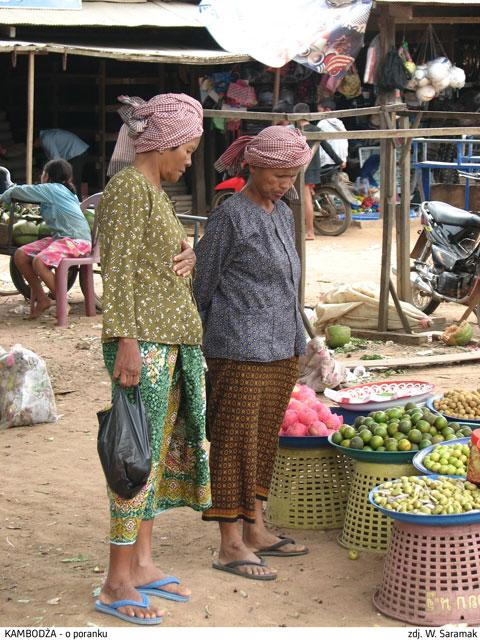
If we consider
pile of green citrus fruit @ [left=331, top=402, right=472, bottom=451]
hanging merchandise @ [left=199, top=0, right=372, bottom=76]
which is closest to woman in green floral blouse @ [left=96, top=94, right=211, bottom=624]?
pile of green citrus fruit @ [left=331, top=402, right=472, bottom=451]

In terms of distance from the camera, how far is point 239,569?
4.33 meters

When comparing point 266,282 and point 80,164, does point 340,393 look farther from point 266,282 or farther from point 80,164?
point 80,164

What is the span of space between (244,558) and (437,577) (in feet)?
2.72

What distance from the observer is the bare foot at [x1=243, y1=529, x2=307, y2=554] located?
4.55m

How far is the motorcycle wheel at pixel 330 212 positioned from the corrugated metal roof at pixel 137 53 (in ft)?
6.71

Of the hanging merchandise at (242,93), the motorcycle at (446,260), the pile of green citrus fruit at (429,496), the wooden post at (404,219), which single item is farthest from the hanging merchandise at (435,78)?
the pile of green citrus fruit at (429,496)

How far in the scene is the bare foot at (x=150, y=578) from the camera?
13.1ft

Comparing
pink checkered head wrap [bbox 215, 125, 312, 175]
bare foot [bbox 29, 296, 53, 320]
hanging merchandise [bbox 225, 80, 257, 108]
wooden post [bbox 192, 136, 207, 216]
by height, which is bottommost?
bare foot [bbox 29, 296, 53, 320]

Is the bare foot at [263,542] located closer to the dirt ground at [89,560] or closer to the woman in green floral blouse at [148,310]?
the dirt ground at [89,560]

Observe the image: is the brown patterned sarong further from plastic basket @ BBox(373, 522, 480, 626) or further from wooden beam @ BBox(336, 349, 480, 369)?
wooden beam @ BBox(336, 349, 480, 369)

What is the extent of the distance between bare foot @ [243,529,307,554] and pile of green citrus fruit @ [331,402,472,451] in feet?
1.55

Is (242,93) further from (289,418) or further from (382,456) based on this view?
(382,456)

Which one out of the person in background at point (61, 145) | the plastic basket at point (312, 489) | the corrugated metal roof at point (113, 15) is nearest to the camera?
the plastic basket at point (312, 489)

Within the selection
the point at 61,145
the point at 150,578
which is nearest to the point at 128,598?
the point at 150,578
